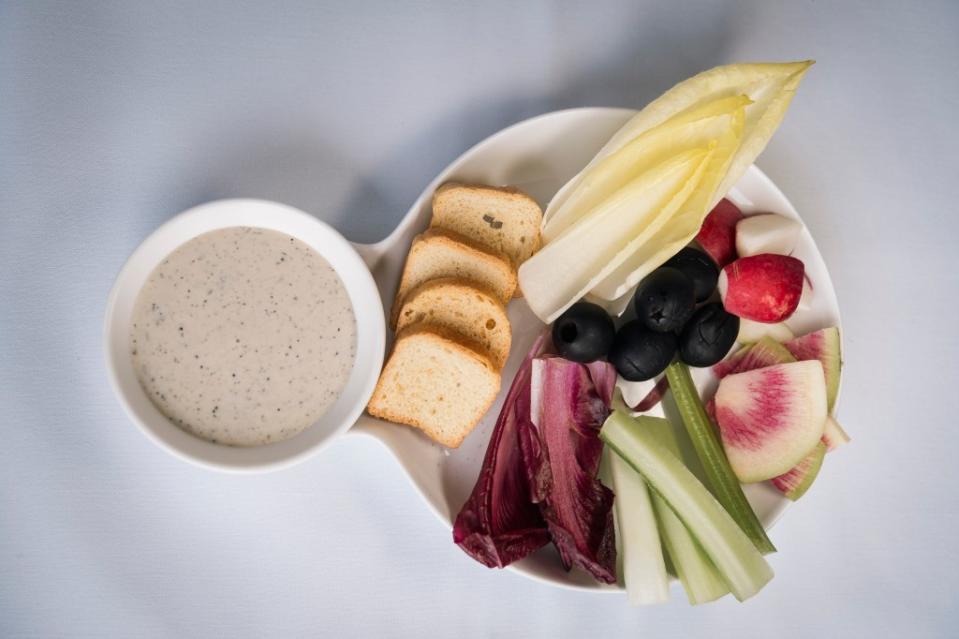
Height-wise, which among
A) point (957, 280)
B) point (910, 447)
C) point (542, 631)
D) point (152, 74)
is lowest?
point (542, 631)

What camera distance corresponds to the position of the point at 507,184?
116 cm

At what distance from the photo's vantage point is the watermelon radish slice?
1.12m

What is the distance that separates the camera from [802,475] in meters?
1.12

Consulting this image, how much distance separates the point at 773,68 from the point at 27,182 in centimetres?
119

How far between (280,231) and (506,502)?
20.3 inches

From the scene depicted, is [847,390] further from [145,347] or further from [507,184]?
[145,347]

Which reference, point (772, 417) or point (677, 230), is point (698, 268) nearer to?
point (677, 230)

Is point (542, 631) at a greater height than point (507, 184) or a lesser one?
lesser

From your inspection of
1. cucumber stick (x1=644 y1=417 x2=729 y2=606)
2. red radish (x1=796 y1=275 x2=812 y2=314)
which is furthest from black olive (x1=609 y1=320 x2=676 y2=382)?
red radish (x1=796 y1=275 x2=812 y2=314)

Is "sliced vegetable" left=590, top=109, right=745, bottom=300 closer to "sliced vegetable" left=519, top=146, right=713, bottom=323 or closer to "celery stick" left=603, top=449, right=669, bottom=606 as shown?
"sliced vegetable" left=519, top=146, right=713, bottom=323

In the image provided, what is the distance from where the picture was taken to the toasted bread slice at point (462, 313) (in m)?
1.05

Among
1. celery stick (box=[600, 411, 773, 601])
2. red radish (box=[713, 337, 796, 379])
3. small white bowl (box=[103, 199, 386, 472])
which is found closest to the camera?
small white bowl (box=[103, 199, 386, 472])

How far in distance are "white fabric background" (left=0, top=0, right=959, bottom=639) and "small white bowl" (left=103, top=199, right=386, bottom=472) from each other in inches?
8.4

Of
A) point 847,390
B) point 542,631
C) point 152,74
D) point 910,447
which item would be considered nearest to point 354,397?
point 542,631
